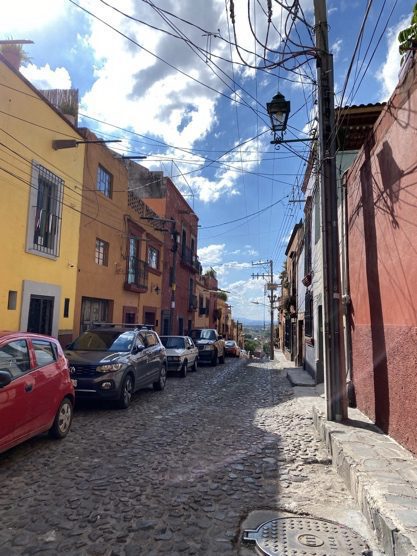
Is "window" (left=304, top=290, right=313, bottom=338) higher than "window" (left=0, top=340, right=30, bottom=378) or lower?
higher

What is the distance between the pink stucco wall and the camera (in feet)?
16.4

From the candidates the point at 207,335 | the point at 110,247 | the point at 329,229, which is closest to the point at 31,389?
the point at 329,229

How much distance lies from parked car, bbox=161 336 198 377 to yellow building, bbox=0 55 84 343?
12.3 ft

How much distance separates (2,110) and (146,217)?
37.6ft

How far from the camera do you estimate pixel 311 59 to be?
7.34 meters

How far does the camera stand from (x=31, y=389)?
17.7 ft

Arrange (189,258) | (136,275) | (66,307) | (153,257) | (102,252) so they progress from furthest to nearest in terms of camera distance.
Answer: (189,258)
(153,257)
(136,275)
(102,252)
(66,307)

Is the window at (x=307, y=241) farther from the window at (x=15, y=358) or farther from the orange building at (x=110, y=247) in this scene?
the window at (x=15, y=358)

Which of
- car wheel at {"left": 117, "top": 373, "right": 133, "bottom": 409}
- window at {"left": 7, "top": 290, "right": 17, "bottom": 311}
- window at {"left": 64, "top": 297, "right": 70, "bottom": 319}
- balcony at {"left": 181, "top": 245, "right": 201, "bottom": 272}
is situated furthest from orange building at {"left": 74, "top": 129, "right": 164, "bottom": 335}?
balcony at {"left": 181, "top": 245, "right": 201, "bottom": 272}

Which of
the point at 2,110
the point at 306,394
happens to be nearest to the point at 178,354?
the point at 306,394

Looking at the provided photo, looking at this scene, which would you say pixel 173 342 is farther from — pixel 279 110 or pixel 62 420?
pixel 279 110

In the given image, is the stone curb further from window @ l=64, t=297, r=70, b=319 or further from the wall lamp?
window @ l=64, t=297, r=70, b=319

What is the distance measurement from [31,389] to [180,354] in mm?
9984

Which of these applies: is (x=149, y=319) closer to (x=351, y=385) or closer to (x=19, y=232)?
(x=19, y=232)
